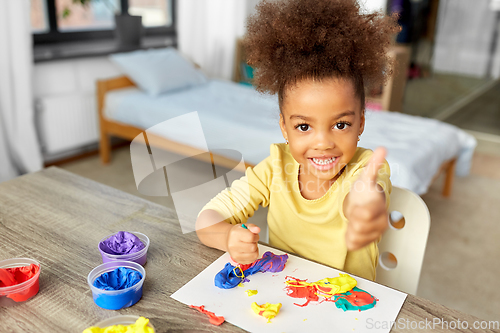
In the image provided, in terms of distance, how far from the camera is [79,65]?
108 inches

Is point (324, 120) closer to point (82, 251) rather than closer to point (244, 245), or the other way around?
point (244, 245)

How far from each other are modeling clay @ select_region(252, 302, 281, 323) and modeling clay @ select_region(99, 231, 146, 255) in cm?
26

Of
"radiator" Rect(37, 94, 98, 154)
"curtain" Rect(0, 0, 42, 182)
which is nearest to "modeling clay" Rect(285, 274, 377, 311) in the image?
"curtain" Rect(0, 0, 42, 182)

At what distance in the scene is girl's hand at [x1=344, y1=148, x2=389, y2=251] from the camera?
0.47 meters

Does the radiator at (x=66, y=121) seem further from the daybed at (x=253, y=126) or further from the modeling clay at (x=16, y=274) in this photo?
the modeling clay at (x=16, y=274)

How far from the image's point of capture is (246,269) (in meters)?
0.74

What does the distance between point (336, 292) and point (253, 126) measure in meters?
1.57

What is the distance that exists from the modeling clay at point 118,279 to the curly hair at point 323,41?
416 millimetres

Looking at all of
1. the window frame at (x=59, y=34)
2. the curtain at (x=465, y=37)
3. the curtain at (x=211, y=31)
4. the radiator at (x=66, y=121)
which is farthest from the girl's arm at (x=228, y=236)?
the curtain at (x=465, y=37)

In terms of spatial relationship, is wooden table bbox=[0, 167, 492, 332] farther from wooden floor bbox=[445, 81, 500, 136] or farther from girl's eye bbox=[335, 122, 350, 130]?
wooden floor bbox=[445, 81, 500, 136]

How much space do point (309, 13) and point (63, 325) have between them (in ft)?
2.04

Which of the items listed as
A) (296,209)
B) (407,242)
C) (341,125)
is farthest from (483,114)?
(341,125)

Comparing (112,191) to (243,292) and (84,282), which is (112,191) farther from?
(243,292)

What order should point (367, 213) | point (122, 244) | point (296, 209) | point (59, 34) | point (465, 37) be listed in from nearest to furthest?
point (367, 213) < point (122, 244) < point (296, 209) < point (59, 34) < point (465, 37)
